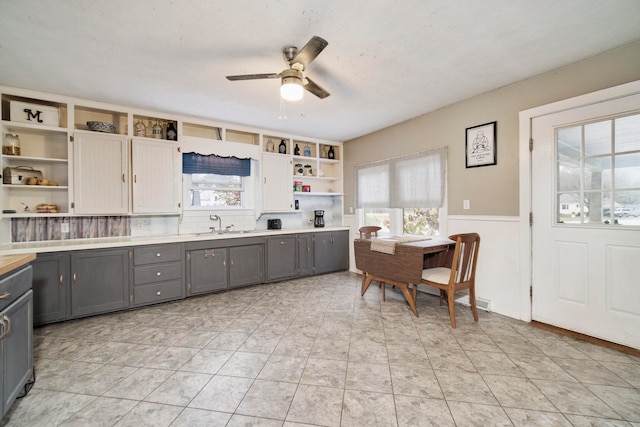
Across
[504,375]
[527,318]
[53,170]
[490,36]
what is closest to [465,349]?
[504,375]

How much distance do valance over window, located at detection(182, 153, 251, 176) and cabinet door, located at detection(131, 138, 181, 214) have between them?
170 mm

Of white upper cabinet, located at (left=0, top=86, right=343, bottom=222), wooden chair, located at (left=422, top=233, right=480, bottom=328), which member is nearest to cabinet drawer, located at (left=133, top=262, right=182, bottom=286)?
white upper cabinet, located at (left=0, top=86, right=343, bottom=222)

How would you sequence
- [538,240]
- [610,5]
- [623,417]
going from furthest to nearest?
[538,240] < [610,5] < [623,417]

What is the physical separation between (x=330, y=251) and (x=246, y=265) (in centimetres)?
145

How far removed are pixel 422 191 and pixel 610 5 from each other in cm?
216

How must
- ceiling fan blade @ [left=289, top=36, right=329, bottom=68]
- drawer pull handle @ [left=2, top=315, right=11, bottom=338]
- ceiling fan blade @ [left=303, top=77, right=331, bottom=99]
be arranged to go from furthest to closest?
ceiling fan blade @ [left=303, top=77, right=331, bottom=99], ceiling fan blade @ [left=289, top=36, right=329, bottom=68], drawer pull handle @ [left=2, top=315, right=11, bottom=338]

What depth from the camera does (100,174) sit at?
3.01 metres

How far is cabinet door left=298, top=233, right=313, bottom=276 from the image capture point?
13.8 ft

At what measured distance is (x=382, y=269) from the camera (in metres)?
3.01

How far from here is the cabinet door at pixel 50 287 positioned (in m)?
2.50

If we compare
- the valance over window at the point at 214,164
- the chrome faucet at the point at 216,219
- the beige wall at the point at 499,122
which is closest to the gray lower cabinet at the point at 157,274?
the chrome faucet at the point at 216,219

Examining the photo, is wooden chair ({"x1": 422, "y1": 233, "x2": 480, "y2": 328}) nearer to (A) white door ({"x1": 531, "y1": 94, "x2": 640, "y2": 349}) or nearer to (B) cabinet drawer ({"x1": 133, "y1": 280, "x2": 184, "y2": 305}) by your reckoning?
(A) white door ({"x1": 531, "y1": 94, "x2": 640, "y2": 349})

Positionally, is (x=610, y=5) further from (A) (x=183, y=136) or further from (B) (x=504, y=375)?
(A) (x=183, y=136)

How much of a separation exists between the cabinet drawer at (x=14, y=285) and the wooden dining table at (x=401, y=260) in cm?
280
